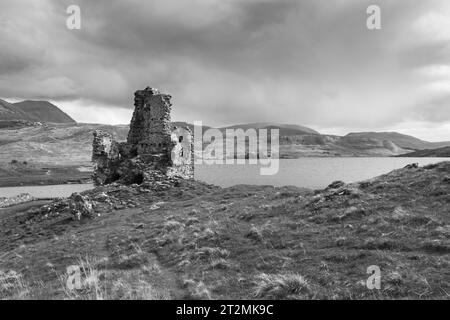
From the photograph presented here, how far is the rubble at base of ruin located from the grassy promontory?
13255 mm

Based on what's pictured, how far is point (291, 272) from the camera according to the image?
10.4 m

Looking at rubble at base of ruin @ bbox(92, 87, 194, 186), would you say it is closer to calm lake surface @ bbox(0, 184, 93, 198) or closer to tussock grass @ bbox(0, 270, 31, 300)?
tussock grass @ bbox(0, 270, 31, 300)

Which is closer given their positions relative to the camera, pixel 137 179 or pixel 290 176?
pixel 137 179

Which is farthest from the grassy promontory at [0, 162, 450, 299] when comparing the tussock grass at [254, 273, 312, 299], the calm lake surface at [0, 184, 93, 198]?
the calm lake surface at [0, 184, 93, 198]

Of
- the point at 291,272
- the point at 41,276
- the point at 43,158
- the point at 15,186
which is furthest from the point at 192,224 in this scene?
the point at 43,158

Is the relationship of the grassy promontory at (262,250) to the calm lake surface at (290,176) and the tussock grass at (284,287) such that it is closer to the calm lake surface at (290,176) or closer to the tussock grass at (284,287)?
the tussock grass at (284,287)

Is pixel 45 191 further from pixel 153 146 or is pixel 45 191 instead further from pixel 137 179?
pixel 153 146

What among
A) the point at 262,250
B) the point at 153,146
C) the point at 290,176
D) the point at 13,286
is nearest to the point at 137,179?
the point at 153,146

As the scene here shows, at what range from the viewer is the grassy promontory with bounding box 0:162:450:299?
31.1 ft

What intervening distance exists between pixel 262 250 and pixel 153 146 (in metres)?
27.0

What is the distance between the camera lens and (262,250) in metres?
13.1

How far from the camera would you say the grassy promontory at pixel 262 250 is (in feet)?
31.1
